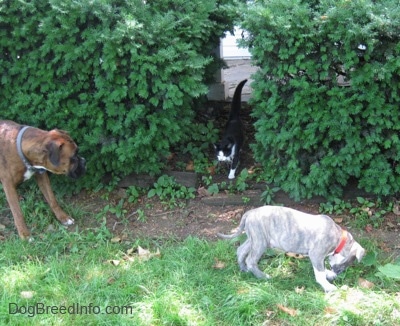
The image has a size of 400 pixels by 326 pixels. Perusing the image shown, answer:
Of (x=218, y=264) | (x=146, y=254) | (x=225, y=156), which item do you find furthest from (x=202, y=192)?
(x=218, y=264)

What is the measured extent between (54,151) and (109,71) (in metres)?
0.96

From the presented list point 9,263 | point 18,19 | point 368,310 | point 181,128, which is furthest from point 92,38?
point 368,310

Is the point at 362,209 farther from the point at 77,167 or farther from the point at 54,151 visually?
the point at 54,151

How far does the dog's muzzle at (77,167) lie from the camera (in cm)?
524

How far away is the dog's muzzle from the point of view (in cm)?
524

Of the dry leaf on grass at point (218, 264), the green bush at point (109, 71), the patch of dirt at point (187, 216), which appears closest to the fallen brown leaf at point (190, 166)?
the patch of dirt at point (187, 216)

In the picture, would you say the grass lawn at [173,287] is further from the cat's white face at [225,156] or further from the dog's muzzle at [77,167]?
the cat's white face at [225,156]

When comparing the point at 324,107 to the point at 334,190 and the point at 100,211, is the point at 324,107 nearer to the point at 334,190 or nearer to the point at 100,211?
the point at 334,190

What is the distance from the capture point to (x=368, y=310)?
378 centimetres

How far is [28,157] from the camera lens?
5.15 meters

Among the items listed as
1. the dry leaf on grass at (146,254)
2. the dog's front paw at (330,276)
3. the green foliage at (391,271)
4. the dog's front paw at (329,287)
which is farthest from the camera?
the dry leaf on grass at (146,254)

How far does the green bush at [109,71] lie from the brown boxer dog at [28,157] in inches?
14.0

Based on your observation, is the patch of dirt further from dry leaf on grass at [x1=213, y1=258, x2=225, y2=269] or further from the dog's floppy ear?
the dog's floppy ear

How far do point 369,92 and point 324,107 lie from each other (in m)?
0.44
